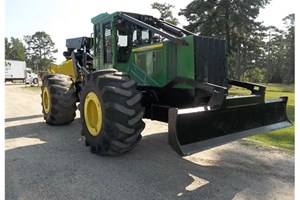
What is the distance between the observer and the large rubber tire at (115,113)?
4.65 metres

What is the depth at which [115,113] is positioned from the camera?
4668mm

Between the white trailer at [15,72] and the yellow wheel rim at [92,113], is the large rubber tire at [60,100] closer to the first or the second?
the yellow wheel rim at [92,113]

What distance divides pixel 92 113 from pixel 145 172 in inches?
66.8

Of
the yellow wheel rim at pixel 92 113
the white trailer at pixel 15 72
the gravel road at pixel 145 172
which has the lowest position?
the gravel road at pixel 145 172

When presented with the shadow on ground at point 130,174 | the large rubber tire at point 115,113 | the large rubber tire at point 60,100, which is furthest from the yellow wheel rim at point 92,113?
the large rubber tire at point 60,100

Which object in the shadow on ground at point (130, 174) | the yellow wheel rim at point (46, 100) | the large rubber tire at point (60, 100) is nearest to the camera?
the shadow on ground at point (130, 174)

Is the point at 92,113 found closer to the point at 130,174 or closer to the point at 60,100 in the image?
the point at 130,174

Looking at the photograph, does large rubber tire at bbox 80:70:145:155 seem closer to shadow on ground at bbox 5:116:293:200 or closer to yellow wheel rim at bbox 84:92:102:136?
yellow wheel rim at bbox 84:92:102:136

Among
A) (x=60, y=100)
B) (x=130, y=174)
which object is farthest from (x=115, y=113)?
(x=60, y=100)

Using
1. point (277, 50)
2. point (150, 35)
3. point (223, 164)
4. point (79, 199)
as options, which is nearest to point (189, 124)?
point (223, 164)

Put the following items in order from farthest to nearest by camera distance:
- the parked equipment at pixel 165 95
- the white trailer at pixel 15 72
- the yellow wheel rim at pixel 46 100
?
the white trailer at pixel 15 72
the yellow wheel rim at pixel 46 100
the parked equipment at pixel 165 95

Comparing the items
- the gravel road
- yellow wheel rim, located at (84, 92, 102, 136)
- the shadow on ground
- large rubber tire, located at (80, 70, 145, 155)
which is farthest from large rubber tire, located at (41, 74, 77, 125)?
large rubber tire, located at (80, 70, 145, 155)

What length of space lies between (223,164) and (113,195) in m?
2.11

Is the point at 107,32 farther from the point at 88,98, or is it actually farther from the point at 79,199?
the point at 79,199
